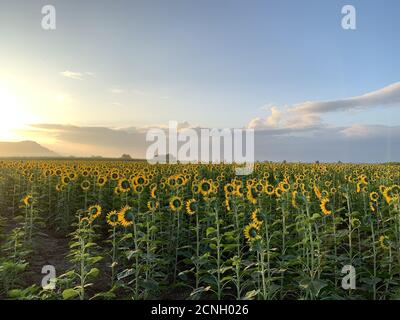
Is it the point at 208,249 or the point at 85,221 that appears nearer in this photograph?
the point at 85,221

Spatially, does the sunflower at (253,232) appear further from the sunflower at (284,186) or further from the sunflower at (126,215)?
the sunflower at (284,186)

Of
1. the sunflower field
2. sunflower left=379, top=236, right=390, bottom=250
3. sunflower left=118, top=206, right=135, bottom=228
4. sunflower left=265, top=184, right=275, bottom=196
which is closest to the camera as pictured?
the sunflower field

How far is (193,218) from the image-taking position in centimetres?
1187

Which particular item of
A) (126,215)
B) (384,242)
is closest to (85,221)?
(126,215)

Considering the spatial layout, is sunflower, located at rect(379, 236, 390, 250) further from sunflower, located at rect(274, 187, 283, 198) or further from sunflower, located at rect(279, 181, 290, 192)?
sunflower, located at rect(274, 187, 283, 198)

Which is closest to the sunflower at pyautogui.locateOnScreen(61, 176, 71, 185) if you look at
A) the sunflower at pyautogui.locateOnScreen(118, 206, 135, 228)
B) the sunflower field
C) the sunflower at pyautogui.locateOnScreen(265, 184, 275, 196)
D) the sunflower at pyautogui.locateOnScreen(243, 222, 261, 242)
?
the sunflower field

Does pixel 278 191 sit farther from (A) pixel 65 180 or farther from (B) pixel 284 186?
(A) pixel 65 180

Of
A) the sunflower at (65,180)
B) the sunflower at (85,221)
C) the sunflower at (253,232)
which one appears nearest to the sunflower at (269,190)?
the sunflower at (253,232)

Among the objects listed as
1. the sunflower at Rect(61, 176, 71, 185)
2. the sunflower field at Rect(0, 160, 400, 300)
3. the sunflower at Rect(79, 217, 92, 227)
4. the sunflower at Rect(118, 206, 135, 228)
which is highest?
the sunflower at Rect(61, 176, 71, 185)

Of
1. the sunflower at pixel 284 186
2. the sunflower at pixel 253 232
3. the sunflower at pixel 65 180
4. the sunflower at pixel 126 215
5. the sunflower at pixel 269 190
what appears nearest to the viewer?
the sunflower at pixel 253 232

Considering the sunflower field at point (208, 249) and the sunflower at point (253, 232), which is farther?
the sunflower field at point (208, 249)
